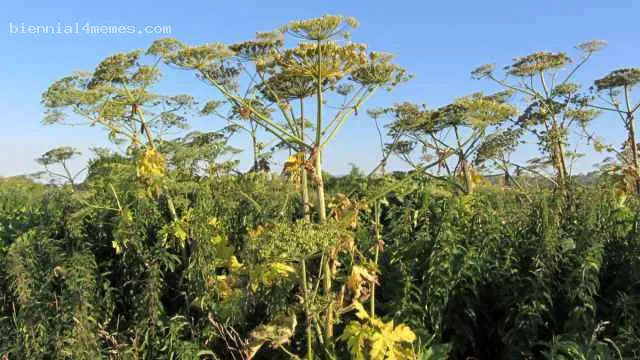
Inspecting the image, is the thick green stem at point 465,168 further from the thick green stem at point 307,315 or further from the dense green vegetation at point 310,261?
the thick green stem at point 307,315

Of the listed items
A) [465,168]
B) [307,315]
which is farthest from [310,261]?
[465,168]

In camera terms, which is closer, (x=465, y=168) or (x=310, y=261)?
(x=310, y=261)

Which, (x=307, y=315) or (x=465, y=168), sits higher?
(x=465, y=168)

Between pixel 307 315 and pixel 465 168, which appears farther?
pixel 465 168

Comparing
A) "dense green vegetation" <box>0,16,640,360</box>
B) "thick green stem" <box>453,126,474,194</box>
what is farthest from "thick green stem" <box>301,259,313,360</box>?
"thick green stem" <box>453,126,474,194</box>

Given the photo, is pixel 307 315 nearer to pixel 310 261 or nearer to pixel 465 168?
pixel 310 261

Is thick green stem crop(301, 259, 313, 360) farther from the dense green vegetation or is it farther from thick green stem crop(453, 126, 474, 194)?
thick green stem crop(453, 126, 474, 194)

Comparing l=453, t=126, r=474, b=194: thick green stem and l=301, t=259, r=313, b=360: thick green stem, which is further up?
l=453, t=126, r=474, b=194: thick green stem

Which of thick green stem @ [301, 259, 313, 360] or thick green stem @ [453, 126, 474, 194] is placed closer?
thick green stem @ [301, 259, 313, 360]

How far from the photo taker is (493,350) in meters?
4.22

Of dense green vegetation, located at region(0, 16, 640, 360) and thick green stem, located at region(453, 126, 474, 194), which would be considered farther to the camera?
thick green stem, located at region(453, 126, 474, 194)

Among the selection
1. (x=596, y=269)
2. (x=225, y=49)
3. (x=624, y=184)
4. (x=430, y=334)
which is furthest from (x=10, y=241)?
(x=624, y=184)

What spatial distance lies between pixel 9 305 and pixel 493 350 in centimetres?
341

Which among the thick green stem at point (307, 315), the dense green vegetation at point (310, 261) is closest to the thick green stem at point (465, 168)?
the dense green vegetation at point (310, 261)
